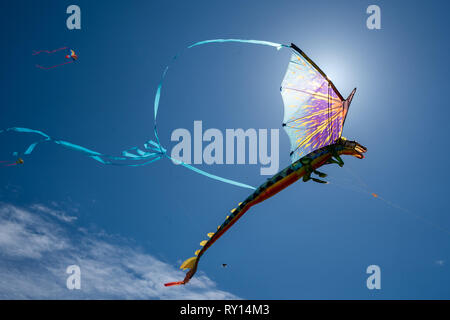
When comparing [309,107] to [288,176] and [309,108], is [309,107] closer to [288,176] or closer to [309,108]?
[309,108]

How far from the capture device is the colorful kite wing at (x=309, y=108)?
27.3ft

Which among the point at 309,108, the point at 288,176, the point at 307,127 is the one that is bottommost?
the point at 288,176

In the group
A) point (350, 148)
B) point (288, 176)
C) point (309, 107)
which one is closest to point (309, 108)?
point (309, 107)

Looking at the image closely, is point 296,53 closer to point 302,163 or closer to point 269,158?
point 302,163

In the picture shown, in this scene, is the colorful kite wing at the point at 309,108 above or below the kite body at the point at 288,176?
above

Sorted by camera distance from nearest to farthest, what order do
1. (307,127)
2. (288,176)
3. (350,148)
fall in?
(350,148) < (288,176) < (307,127)

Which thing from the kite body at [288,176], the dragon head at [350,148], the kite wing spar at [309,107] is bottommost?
the kite body at [288,176]

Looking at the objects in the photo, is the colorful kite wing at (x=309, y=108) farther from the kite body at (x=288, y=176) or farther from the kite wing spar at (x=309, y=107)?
→ the kite body at (x=288, y=176)

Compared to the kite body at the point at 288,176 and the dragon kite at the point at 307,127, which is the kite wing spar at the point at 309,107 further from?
the kite body at the point at 288,176

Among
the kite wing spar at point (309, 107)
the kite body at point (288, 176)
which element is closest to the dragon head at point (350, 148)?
the kite body at point (288, 176)

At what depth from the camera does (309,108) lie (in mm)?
8836

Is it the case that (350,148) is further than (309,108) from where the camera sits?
No
